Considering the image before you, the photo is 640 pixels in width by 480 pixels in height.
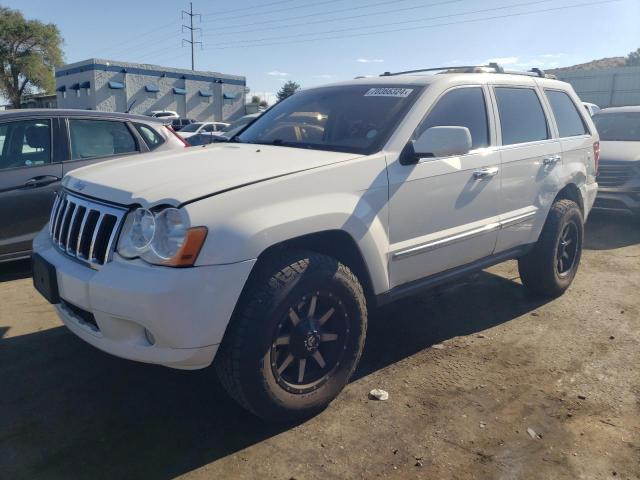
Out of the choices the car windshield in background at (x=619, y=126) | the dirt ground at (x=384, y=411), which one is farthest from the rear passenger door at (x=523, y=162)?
the car windshield in background at (x=619, y=126)

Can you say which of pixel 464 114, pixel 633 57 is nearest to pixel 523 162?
pixel 464 114

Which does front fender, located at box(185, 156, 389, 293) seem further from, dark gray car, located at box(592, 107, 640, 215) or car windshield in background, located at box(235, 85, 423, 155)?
dark gray car, located at box(592, 107, 640, 215)

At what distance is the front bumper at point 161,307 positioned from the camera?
7.81ft

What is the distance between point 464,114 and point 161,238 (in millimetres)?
2314

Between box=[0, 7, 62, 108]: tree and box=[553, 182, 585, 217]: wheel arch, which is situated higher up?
box=[0, 7, 62, 108]: tree

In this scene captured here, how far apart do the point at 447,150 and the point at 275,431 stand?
6.01 feet

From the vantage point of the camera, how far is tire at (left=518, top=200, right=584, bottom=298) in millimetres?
4551

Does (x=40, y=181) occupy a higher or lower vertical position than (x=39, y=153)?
lower

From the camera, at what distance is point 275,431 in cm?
286

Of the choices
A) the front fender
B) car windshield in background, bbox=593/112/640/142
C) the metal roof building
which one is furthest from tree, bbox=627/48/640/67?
the front fender

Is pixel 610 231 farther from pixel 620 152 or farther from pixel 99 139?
pixel 99 139

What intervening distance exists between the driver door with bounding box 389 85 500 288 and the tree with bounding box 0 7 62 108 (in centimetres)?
4984

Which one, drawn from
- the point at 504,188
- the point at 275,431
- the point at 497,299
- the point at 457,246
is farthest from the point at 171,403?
the point at 497,299

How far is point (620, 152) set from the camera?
8.01 m
